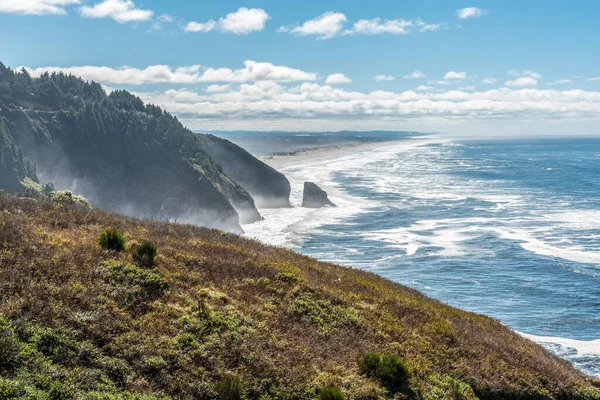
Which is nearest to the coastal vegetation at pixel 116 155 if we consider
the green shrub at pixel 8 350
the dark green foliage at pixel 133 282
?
the dark green foliage at pixel 133 282

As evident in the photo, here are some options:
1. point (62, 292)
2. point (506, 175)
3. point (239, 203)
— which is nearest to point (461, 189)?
point (506, 175)

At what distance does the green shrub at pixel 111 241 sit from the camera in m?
18.3

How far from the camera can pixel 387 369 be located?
15.0 m

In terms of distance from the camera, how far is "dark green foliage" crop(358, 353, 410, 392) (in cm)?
1494

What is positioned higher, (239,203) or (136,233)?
(136,233)

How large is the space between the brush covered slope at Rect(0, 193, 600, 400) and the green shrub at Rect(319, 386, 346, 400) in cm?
3

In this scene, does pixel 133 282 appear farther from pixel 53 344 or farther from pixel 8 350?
pixel 8 350

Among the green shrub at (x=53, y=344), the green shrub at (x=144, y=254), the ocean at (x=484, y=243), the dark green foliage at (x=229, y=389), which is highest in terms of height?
the green shrub at (x=144, y=254)

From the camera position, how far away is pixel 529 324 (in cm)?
3791

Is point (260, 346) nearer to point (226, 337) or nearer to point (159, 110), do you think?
point (226, 337)

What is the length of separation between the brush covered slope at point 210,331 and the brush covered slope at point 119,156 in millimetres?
61805

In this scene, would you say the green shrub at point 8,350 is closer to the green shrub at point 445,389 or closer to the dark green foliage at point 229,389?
the dark green foliage at point 229,389

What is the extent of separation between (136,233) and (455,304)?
2935cm

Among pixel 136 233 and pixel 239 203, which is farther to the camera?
pixel 239 203
